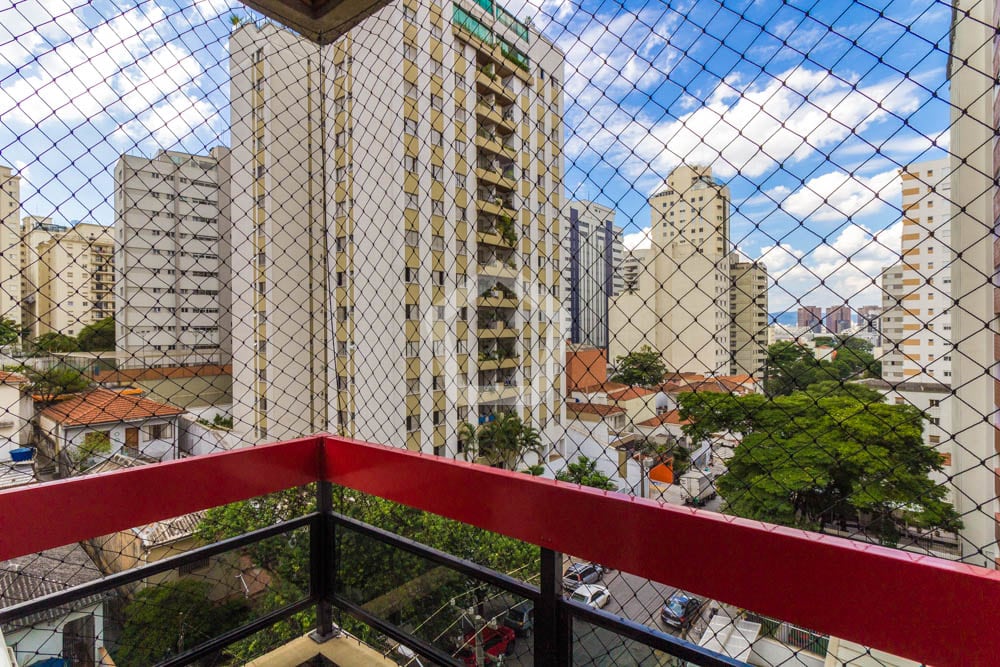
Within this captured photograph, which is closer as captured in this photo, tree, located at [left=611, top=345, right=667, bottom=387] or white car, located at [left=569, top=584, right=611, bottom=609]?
white car, located at [left=569, top=584, right=611, bottom=609]

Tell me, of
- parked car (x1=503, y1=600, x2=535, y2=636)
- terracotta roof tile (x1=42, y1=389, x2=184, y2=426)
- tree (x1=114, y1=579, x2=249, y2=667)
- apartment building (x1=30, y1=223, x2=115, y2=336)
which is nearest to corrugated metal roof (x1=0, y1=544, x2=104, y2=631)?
tree (x1=114, y1=579, x2=249, y2=667)

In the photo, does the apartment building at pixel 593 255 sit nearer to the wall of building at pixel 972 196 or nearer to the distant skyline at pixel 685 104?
the distant skyline at pixel 685 104

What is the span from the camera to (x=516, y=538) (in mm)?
1050

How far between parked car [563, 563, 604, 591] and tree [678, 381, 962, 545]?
0.39 m

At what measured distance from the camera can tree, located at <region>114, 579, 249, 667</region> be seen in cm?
120

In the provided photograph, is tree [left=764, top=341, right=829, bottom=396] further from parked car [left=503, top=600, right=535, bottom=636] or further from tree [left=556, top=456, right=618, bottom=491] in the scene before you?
parked car [left=503, top=600, right=535, bottom=636]

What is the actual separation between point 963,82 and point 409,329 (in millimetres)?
6920

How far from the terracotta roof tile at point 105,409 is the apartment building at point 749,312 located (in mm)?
2714

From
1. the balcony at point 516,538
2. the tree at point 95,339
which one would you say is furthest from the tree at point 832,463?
the tree at point 95,339

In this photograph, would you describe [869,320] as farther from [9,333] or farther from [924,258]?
[9,333]

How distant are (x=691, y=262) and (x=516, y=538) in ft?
3.11

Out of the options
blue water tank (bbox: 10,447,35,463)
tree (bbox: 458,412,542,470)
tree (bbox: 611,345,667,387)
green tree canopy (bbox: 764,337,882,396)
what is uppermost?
green tree canopy (bbox: 764,337,882,396)

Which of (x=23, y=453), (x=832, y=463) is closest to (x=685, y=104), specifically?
(x=23, y=453)

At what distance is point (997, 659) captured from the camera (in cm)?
59
